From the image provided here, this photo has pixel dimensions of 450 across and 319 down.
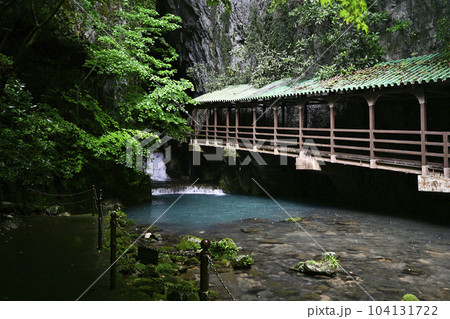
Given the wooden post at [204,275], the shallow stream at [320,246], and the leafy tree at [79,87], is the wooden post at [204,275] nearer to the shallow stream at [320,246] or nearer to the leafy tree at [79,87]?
the shallow stream at [320,246]

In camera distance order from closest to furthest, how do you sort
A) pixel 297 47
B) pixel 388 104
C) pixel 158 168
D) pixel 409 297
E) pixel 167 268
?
pixel 409 297, pixel 167 268, pixel 388 104, pixel 297 47, pixel 158 168

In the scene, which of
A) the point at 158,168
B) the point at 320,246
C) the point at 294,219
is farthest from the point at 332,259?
the point at 158,168

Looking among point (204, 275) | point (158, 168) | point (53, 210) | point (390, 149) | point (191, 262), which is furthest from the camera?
point (158, 168)

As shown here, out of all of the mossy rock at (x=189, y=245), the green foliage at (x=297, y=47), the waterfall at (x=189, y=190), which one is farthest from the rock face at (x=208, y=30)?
the mossy rock at (x=189, y=245)

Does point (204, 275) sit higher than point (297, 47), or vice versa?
point (297, 47)

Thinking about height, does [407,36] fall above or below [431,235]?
above

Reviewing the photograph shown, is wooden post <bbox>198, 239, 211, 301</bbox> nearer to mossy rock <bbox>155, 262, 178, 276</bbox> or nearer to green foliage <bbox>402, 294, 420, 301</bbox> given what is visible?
mossy rock <bbox>155, 262, 178, 276</bbox>

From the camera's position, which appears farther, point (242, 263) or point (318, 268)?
point (242, 263)

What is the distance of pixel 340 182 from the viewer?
18391mm

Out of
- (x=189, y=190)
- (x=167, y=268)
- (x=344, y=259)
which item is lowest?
(x=344, y=259)

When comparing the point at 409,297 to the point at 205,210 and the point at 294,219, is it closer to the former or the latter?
the point at 294,219
